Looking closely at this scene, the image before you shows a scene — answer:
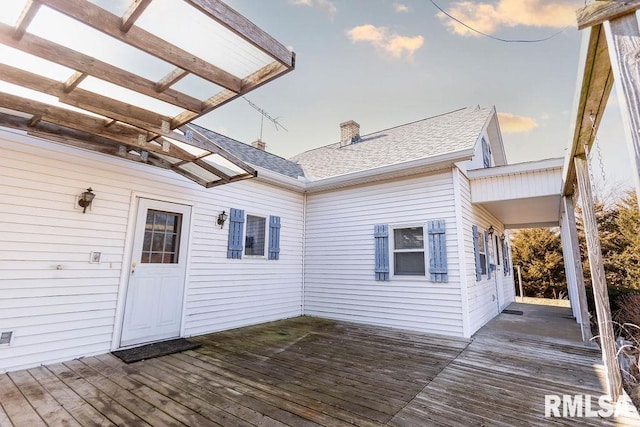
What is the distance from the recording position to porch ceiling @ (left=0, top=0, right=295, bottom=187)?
74.5 inches

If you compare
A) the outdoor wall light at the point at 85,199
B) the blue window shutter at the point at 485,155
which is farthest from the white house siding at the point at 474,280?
the outdoor wall light at the point at 85,199

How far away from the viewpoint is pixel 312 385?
9.97 ft

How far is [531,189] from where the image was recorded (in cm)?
533

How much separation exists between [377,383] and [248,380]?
1.38m

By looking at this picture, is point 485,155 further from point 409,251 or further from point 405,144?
point 409,251

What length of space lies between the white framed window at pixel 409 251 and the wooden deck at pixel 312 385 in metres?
1.39

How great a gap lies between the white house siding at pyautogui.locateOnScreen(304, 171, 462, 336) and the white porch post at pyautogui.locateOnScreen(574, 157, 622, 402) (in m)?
2.08

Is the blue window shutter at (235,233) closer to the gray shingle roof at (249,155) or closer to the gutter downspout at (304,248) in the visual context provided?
the gray shingle roof at (249,155)

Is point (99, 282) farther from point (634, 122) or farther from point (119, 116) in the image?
point (634, 122)

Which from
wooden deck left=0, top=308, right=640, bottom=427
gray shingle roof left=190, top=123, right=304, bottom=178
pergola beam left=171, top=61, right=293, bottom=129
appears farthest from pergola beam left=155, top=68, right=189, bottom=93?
gray shingle roof left=190, top=123, right=304, bottom=178

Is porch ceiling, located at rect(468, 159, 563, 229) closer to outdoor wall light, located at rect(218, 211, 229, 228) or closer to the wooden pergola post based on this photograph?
the wooden pergola post

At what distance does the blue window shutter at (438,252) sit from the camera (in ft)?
16.9

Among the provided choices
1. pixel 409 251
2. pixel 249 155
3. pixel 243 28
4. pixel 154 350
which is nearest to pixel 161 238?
pixel 154 350

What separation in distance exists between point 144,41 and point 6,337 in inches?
144
